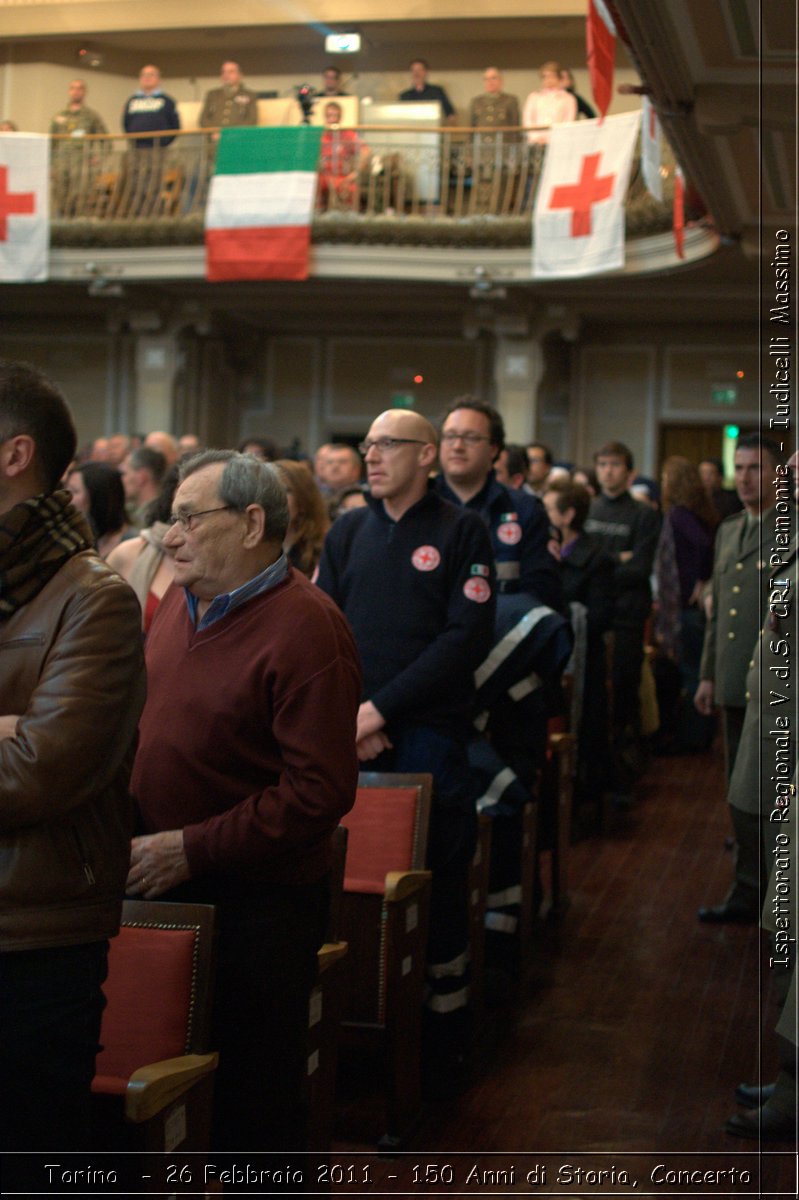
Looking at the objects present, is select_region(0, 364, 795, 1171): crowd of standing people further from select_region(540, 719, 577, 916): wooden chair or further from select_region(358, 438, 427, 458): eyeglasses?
select_region(540, 719, 577, 916): wooden chair

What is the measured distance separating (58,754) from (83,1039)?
42 cm

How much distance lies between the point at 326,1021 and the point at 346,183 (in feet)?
36.6

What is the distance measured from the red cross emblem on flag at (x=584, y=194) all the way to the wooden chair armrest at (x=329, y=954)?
348 inches

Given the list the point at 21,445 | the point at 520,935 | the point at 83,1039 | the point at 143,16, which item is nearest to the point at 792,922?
the point at 520,935

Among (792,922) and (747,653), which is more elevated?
(747,653)

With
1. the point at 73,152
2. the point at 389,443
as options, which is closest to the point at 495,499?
the point at 389,443

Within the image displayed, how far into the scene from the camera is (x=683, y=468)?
8.57 m

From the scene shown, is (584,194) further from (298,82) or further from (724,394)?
(298,82)

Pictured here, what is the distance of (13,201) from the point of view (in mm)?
11555

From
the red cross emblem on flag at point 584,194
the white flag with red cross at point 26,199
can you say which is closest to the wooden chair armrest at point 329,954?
the red cross emblem on flag at point 584,194

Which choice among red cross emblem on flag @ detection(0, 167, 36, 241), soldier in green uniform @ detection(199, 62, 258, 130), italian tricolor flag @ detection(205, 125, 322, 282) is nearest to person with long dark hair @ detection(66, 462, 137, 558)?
italian tricolor flag @ detection(205, 125, 322, 282)

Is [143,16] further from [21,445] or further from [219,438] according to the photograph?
[21,445]

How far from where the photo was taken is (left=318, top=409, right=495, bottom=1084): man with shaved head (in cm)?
359

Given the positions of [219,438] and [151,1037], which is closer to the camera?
[151,1037]
